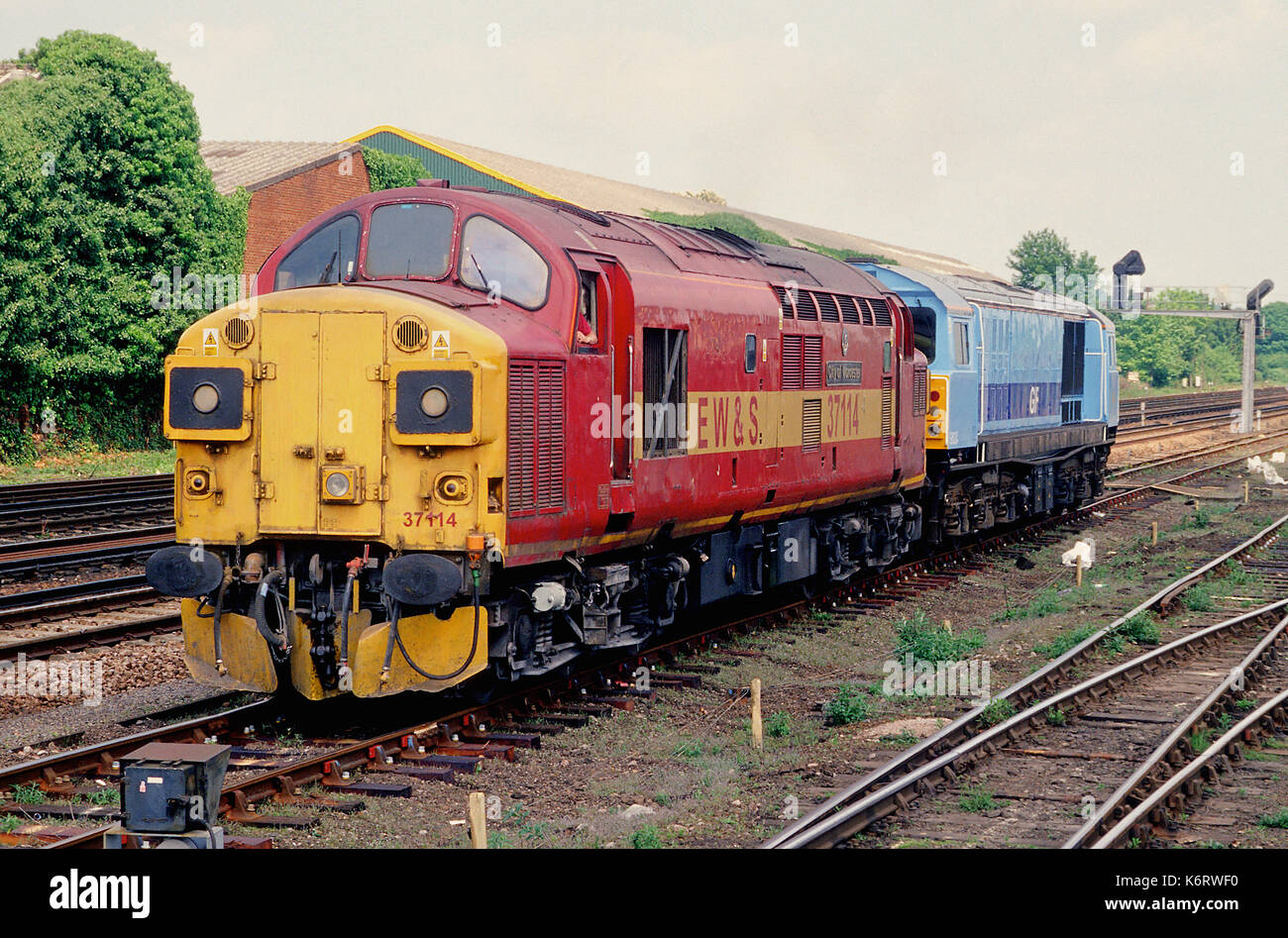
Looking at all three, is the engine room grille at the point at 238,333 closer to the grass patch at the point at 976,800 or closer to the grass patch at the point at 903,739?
the grass patch at the point at 903,739

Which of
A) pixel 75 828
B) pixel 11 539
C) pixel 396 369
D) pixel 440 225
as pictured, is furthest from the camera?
pixel 11 539

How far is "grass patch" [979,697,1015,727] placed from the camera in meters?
13.3

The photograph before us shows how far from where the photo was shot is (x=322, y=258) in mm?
12672

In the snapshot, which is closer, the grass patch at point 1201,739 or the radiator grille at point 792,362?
the grass patch at point 1201,739

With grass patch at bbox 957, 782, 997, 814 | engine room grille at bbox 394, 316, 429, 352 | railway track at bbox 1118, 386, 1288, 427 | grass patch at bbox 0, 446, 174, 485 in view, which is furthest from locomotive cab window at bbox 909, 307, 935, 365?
railway track at bbox 1118, 386, 1288, 427

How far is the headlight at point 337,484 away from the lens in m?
11.1

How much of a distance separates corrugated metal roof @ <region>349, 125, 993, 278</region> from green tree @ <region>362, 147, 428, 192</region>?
4171 mm

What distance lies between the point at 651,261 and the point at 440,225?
2.39m

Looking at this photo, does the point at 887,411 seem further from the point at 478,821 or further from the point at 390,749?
the point at 478,821

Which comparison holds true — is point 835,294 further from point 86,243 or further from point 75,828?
point 86,243

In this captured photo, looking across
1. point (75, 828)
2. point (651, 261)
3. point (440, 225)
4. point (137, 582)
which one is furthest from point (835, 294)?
point (75, 828)

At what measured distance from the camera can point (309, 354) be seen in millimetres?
11234

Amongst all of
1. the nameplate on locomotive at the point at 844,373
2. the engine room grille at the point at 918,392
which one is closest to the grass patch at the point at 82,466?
the engine room grille at the point at 918,392

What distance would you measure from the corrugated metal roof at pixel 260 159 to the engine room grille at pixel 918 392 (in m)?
27.2
